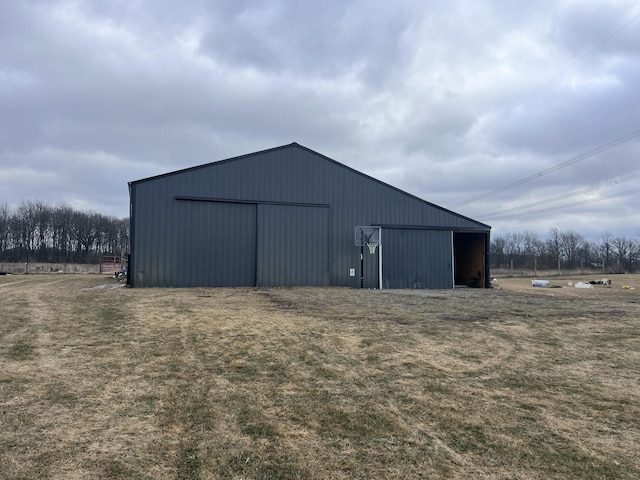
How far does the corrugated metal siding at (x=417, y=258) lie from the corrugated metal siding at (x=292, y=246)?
333cm

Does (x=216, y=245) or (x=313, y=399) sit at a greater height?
(x=216, y=245)

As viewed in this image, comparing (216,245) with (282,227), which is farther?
(282,227)

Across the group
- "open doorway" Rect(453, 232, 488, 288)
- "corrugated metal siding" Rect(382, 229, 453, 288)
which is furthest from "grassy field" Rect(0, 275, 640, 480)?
"open doorway" Rect(453, 232, 488, 288)

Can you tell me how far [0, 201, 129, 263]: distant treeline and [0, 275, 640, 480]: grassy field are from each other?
58791 millimetres

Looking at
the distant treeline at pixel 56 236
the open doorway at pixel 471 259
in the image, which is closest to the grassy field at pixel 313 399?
the open doorway at pixel 471 259

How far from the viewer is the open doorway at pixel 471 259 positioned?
22625 millimetres

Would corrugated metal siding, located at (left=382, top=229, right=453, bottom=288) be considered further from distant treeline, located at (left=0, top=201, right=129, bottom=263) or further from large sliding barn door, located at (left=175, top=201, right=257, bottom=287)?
distant treeline, located at (left=0, top=201, right=129, bottom=263)

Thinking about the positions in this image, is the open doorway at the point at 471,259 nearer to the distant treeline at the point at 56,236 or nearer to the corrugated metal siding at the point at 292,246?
the corrugated metal siding at the point at 292,246

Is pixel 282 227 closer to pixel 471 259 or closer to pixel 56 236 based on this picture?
pixel 471 259

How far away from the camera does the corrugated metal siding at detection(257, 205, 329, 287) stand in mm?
18391

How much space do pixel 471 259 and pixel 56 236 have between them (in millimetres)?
60182

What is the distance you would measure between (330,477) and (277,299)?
10.2m

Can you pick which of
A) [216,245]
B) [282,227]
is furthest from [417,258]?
[216,245]

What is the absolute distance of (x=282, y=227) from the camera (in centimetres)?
1872
